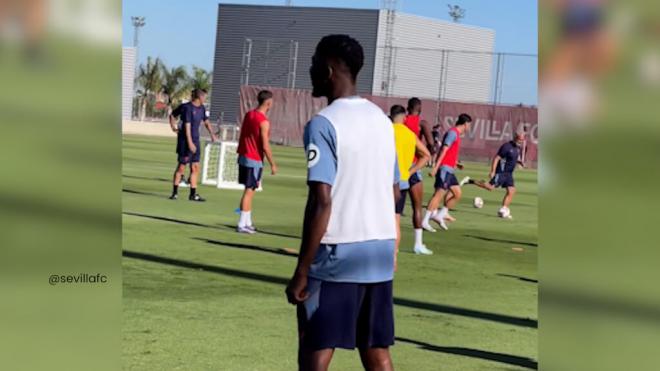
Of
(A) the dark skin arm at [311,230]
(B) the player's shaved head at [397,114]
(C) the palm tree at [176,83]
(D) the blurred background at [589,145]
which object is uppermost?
(D) the blurred background at [589,145]

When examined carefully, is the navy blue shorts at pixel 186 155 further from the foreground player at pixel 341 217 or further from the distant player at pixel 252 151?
the foreground player at pixel 341 217

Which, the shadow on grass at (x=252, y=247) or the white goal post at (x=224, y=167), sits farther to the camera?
the white goal post at (x=224, y=167)

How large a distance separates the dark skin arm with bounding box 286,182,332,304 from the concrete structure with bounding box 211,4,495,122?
44586mm

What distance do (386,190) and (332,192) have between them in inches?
10.3

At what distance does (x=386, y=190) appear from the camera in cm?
458

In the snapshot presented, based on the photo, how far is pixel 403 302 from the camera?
915 cm

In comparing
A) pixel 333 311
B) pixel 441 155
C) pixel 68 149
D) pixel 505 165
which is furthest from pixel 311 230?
pixel 505 165

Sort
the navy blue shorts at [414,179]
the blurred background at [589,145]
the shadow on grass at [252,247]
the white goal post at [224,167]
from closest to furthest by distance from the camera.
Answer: the blurred background at [589,145] → the shadow on grass at [252,247] → the navy blue shorts at [414,179] → the white goal post at [224,167]

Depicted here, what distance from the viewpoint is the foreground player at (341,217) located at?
4398 millimetres

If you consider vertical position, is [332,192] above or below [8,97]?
below

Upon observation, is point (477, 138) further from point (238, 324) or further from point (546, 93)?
point (546, 93)

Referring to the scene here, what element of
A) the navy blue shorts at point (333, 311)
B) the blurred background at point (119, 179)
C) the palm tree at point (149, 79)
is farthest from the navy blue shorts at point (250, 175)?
the palm tree at point (149, 79)

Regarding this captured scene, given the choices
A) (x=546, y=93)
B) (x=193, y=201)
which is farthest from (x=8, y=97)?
(x=193, y=201)

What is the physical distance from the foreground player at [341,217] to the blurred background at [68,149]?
0.81m
